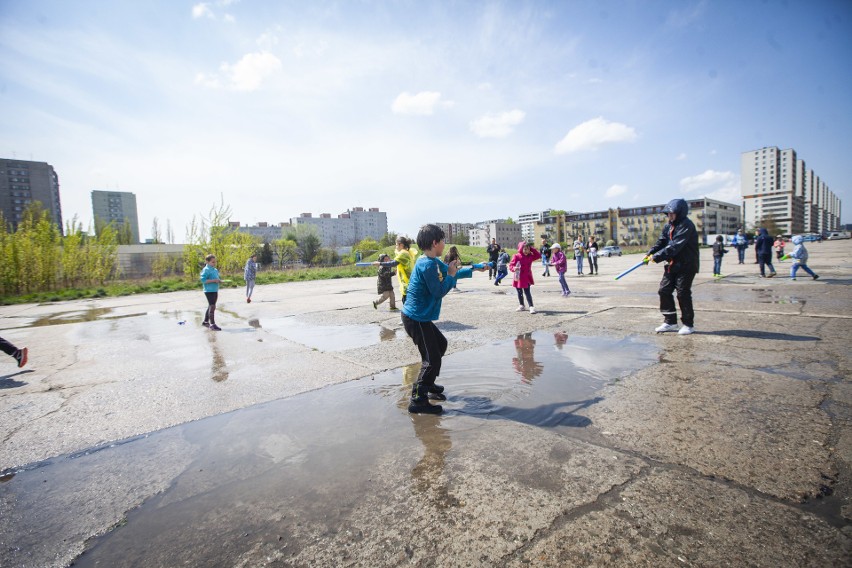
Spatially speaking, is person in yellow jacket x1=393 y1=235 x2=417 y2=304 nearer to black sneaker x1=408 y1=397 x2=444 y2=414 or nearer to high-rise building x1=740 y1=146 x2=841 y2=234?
black sneaker x1=408 y1=397 x2=444 y2=414

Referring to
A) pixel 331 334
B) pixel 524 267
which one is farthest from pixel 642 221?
pixel 331 334

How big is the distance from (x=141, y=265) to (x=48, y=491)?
58461mm

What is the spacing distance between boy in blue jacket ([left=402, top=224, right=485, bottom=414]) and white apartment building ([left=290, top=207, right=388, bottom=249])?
585 feet

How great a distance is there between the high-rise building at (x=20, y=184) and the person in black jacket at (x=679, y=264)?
115 meters

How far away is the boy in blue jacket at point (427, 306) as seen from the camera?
3732 millimetres

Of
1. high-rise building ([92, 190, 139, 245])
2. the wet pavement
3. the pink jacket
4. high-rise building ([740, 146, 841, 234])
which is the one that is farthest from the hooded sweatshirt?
high-rise building ([740, 146, 841, 234])

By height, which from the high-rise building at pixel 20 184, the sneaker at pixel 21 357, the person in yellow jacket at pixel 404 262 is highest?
the high-rise building at pixel 20 184

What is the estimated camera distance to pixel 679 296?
6348mm

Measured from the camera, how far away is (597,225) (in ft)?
504

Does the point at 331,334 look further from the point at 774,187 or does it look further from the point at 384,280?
the point at 774,187

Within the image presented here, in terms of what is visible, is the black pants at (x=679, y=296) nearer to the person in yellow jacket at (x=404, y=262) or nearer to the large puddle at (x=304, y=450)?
the large puddle at (x=304, y=450)

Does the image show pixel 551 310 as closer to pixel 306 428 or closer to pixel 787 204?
pixel 306 428

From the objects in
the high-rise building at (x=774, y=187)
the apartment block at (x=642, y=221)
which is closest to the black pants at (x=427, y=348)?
the apartment block at (x=642, y=221)

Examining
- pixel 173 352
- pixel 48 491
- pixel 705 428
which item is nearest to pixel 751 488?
pixel 705 428
